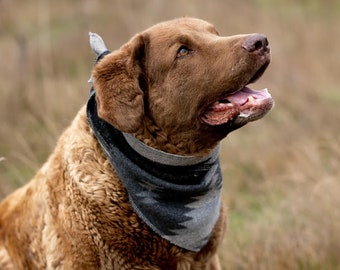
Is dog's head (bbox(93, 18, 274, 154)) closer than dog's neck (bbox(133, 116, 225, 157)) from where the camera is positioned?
Yes

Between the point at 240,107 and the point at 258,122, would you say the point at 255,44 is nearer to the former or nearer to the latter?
the point at 240,107

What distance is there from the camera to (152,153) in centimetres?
403

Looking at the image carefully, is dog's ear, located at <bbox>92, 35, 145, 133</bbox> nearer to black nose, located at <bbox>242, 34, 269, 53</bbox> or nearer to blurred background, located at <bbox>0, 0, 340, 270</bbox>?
black nose, located at <bbox>242, 34, 269, 53</bbox>

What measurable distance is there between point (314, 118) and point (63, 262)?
5008 mm

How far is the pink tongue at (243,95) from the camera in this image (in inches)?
152

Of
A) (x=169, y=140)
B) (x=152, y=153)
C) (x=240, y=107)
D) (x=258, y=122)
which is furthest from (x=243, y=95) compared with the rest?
(x=258, y=122)

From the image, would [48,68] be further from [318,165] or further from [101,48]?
[101,48]

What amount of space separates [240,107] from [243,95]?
10 cm

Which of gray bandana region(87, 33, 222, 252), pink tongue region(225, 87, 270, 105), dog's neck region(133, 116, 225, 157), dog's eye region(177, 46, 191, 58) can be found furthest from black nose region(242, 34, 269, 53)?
gray bandana region(87, 33, 222, 252)

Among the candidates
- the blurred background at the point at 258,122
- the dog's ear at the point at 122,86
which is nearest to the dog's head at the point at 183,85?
the dog's ear at the point at 122,86

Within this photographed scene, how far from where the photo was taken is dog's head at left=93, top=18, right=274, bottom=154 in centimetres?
381

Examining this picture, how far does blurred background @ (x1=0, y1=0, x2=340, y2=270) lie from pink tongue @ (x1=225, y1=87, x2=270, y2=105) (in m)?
1.52

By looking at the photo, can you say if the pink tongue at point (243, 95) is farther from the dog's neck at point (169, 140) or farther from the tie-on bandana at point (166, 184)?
the tie-on bandana at point (166, 184)

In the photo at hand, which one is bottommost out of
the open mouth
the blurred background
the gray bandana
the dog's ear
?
the blurred background
